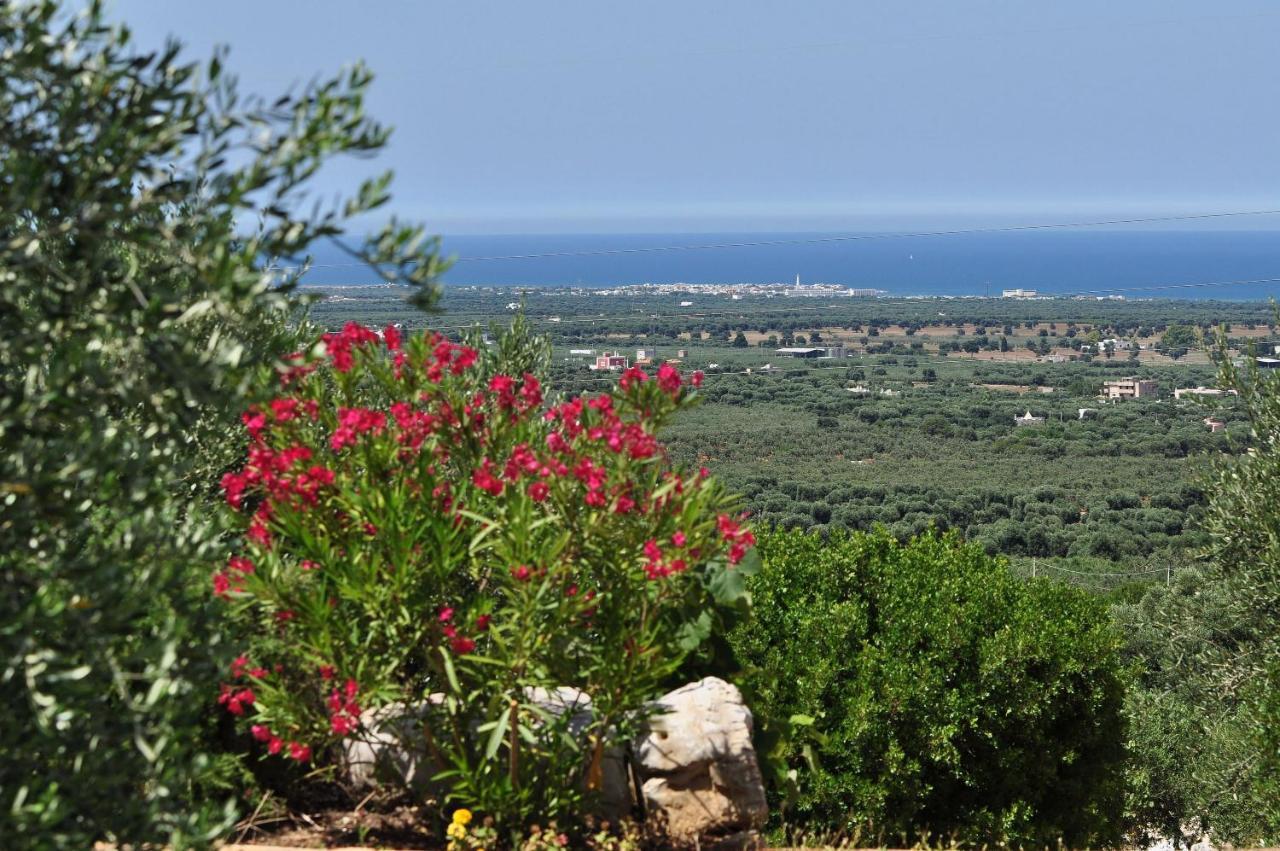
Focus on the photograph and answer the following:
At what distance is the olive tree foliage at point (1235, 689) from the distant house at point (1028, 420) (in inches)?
1831

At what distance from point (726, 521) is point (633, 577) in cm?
43

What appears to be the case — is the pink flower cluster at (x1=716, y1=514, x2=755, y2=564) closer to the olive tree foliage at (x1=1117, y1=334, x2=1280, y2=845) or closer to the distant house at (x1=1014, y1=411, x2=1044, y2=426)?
the olive tree foliage at (x1=1117, y1=334, x2=1280, y2=845)

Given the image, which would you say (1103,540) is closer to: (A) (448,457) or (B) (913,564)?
(B) (913,564)

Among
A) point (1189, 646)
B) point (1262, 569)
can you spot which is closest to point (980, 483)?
point (1189, 646)

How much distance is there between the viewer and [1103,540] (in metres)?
36.8

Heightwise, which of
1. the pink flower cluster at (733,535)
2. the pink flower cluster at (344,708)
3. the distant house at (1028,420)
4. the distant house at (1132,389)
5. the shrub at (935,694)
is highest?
the pink flower cluster at (733,535)

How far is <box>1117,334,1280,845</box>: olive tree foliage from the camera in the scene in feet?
27.0

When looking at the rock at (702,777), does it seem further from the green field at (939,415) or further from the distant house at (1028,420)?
the distant house at (1028,420)

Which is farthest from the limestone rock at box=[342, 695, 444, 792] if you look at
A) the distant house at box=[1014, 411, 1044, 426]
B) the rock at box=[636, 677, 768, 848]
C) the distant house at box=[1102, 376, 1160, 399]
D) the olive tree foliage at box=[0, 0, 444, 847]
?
the distant house at box=[1102, 376, 1160, 399]

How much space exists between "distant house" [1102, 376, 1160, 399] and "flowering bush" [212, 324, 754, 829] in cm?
6974

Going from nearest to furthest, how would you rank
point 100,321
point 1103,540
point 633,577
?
1. point 100,321
2. point 633,577
3. point 1103,540

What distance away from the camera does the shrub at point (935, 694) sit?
7.23 metres

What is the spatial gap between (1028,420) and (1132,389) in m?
11.6

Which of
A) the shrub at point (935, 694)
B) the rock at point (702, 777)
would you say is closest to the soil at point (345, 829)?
the rock at point (702, 777)
